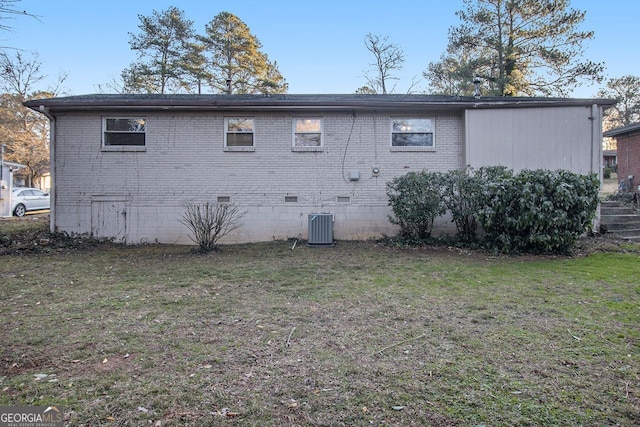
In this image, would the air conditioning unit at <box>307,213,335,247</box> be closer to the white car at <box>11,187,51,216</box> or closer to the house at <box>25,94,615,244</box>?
the house at <box>25,94,615,244</box>

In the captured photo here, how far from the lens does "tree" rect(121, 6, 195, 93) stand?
21875 millimetres

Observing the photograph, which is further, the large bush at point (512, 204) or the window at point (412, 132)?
the window at point (412, 132)

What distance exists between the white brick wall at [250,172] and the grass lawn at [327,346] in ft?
11.0

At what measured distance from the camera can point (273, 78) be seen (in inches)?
980

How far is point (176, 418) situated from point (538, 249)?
7728 mm

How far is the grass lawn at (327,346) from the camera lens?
225 centimetres

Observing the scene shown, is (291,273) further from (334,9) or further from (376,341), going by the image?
(334,9)

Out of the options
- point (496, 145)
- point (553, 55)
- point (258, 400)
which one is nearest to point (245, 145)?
point (496, 145)

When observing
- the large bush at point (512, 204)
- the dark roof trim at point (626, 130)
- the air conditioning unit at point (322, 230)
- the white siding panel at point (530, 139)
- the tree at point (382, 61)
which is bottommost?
the air conditioning unit at point (322, 230)

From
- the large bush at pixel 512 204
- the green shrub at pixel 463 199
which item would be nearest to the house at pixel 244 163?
the green shrub at pixel 463 199

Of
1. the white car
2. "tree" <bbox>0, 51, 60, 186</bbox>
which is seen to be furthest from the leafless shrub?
"tree" <bbox>0, 51, 60, 186</bbox>

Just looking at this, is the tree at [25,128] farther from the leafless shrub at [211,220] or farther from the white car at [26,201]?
the leafless shrub at [211,220]

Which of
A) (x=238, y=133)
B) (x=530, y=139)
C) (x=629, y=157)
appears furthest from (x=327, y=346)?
(x=629, y=157)

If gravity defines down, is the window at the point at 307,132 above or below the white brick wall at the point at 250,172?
above
